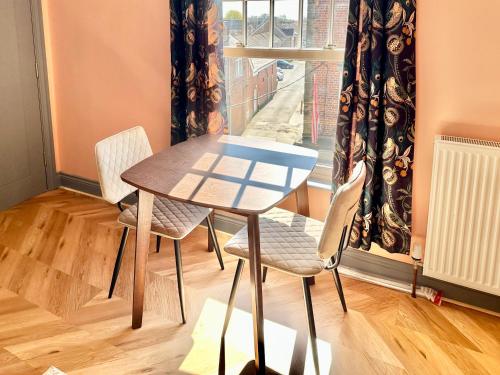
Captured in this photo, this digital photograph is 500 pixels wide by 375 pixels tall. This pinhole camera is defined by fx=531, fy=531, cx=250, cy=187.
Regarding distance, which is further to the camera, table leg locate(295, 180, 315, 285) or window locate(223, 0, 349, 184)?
window locate(223, 0, 349, 184)

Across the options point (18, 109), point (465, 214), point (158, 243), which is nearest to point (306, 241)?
point (465, 214)

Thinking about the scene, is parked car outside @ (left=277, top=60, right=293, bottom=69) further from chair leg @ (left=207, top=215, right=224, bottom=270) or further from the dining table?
chair leg @ (left=207, top=215, right=224, bottom=270)

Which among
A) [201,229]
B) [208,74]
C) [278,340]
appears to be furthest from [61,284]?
[208,74]

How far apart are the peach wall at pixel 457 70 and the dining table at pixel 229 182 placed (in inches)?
24.0

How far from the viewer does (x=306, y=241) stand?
7.47ft

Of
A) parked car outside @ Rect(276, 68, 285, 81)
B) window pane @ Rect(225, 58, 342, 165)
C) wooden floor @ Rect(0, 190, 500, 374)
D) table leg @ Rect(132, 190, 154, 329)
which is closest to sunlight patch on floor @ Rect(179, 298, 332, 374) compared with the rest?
wooden floor @ Rect(0, 190, 500, 374)

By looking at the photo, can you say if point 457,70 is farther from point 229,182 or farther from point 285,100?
point 229,182

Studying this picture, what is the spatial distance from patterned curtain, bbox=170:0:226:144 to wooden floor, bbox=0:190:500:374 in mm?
773

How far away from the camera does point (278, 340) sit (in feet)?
7.77

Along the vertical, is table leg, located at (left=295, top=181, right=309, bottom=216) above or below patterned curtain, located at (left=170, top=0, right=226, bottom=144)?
below

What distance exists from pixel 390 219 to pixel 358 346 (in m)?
0.66

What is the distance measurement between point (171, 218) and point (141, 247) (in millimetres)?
233

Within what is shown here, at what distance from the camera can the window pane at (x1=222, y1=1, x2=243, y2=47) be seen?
10.2 ft

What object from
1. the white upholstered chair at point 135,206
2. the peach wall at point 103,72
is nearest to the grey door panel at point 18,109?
the peach wall at point 103,72
